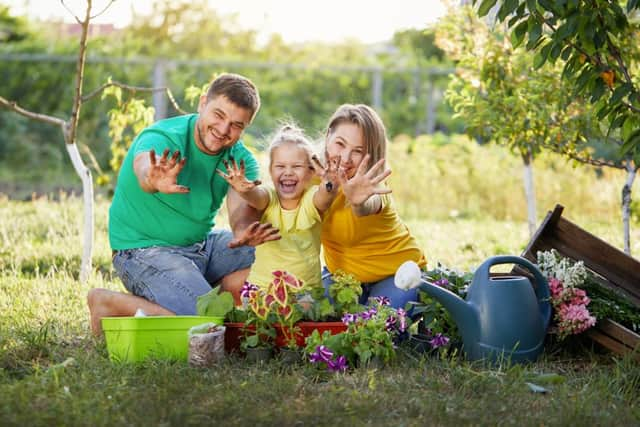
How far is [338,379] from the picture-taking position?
9.36ft

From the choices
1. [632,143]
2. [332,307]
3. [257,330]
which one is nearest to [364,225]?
[332,307]

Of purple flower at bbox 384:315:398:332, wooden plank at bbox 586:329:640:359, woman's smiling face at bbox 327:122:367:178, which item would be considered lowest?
wooden plank at bbox 586:329:640:359

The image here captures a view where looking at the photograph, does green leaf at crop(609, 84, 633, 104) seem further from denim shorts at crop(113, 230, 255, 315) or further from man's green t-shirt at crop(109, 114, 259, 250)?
denim shorts at crop(113, 230, 255, 315)

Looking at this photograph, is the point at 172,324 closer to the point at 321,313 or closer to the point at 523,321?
the point at 321,313

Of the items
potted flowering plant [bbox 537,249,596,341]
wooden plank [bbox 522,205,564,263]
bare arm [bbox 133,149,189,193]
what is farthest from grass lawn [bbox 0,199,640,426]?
bare arm [bbox 133,149,189,193]

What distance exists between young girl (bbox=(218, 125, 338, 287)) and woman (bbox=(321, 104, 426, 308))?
12cm

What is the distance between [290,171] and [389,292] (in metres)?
0.68

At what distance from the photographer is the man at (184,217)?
3.60m

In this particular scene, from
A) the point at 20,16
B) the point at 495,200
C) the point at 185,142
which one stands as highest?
the point at 20,16

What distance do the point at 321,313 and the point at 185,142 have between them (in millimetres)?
1115

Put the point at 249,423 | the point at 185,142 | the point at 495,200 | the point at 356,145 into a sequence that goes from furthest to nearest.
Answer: the point at 495,200 < the point at 185,142 < the point at 356,145 < the point at 249,423

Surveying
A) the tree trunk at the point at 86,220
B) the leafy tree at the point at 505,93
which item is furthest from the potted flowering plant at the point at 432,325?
the tree trunk at the point at 86,220

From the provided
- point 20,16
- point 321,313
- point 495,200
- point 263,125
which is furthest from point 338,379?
point 20,16

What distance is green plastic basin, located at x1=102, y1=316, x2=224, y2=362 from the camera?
3.06 metres
